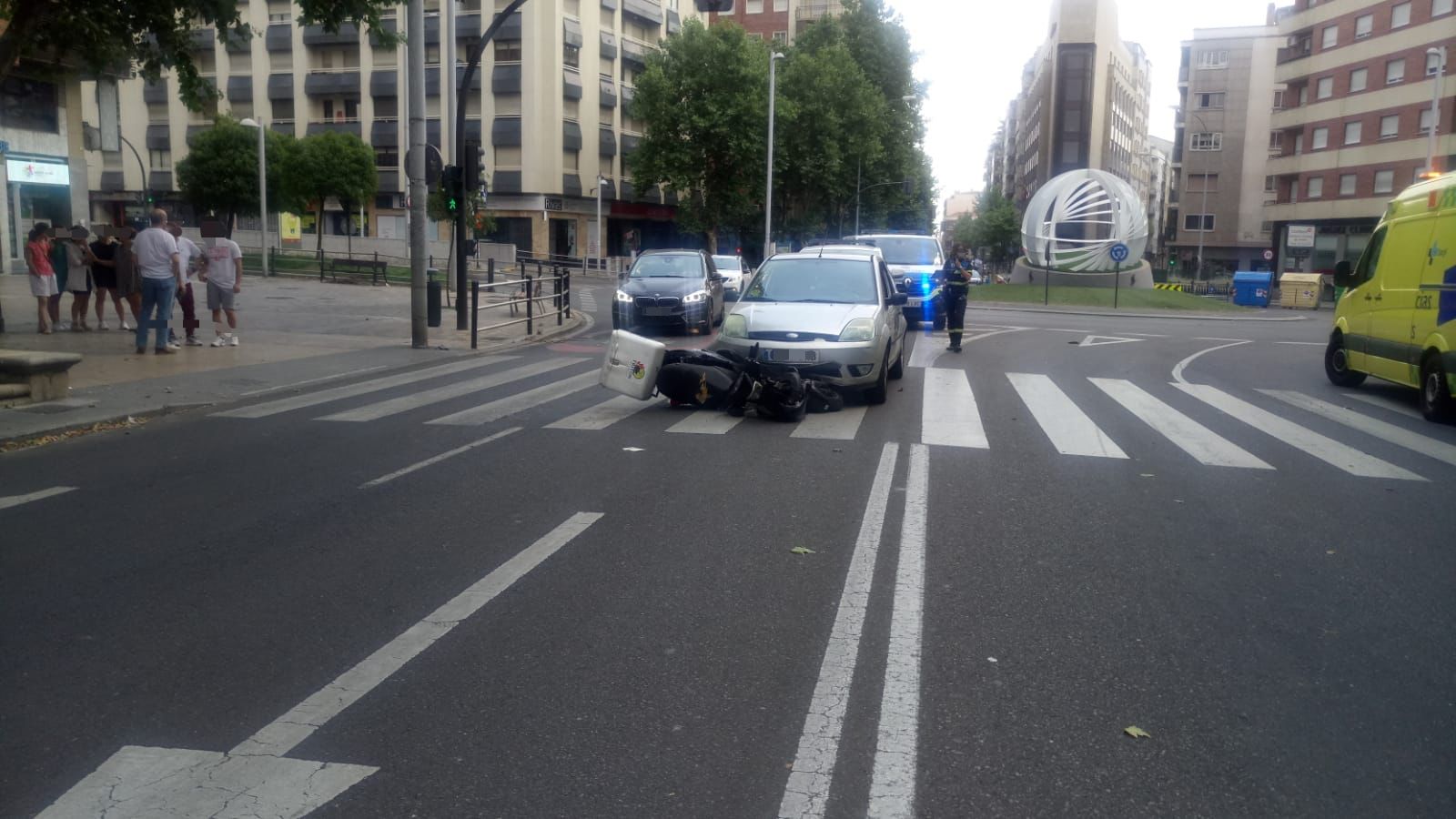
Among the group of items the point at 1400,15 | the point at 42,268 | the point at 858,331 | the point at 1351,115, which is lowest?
the point at 858,331

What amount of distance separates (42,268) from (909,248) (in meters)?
15.9

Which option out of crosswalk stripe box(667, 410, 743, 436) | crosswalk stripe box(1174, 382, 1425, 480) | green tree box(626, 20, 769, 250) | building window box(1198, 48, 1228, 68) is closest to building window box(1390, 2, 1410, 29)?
green tree box(626, 20, 769, 250)

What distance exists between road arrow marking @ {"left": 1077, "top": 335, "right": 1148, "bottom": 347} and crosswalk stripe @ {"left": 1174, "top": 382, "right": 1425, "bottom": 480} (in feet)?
26.2

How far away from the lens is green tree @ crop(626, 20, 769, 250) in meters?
57.6

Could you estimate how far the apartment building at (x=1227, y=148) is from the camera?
83.8 metres

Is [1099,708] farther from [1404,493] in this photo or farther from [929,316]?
[929,316]

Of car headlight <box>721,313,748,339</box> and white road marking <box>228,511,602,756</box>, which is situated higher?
car headlight <box>721,313,748,339</box>

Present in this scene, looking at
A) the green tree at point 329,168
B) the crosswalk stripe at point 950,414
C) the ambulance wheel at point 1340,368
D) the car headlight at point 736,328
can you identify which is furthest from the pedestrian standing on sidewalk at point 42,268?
the green tree at point 329,168

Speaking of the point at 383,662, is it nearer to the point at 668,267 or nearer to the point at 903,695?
the point at 903,695

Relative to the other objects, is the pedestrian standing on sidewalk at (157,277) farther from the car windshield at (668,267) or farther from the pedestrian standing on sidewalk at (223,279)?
the car windshield at (668,267)

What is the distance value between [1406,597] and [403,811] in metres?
5.11

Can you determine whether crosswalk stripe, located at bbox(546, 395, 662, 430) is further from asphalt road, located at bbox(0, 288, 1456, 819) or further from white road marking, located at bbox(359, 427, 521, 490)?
white road marking, located at bbox(359, 427, 521, 490)

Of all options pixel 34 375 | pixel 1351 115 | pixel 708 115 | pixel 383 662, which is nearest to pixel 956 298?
pixel 34 375

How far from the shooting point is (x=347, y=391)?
44.5ft
